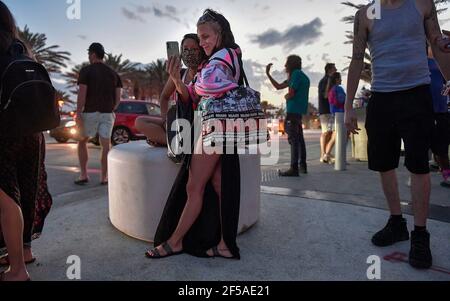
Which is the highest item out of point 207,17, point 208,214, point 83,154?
point 207,17

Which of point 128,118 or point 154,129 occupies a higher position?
point 128,118

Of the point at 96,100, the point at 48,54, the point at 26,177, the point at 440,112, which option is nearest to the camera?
the point at 26,177

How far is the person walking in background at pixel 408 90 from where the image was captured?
230 centimetres

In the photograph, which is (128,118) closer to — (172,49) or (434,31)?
(172,49)

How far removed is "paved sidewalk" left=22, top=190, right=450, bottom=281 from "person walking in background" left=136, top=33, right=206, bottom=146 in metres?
0.82

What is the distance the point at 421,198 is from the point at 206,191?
1410mm

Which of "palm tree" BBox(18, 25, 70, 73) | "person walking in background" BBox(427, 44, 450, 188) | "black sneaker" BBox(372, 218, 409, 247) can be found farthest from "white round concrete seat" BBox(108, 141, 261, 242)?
"palm tree" BBox(18, 25, 70, 73)

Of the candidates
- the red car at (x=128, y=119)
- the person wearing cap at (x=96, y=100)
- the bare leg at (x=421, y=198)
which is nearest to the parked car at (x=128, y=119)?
the red car at (x=128, y=119)

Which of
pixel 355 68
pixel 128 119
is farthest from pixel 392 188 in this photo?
pixel 128 119

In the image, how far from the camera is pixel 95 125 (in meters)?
4.79

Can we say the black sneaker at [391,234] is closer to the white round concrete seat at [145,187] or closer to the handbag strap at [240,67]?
the white round concrete seat at [145,187]

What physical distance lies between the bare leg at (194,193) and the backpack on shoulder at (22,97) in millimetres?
922

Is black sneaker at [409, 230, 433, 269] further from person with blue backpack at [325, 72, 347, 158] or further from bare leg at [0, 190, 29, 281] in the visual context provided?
person with blue backpack at [325, 72, 347, 158]

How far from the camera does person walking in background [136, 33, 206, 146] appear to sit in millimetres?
2562
